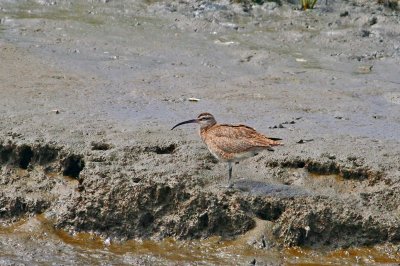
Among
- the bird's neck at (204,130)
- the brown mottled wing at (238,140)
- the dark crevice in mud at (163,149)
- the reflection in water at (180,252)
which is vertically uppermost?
the brown mottled wing at (238,140)

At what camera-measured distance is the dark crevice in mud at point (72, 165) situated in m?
9.69

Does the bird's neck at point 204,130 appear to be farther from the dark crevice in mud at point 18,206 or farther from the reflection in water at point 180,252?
the dark crevice in mud at point 18,206

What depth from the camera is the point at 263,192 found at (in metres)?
9.08

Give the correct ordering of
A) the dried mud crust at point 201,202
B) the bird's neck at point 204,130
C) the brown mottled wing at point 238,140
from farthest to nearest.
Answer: the bird's neck at point 204,130
the brown mottled wing at point 238,140
the dried mud crust at point 201,202

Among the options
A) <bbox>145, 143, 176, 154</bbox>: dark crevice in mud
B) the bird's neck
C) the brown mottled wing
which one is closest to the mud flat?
<bbox>145, 143, 176, 154</bbox>: dark crevice in mud

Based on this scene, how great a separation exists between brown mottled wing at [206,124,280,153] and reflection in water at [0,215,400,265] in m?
0.85

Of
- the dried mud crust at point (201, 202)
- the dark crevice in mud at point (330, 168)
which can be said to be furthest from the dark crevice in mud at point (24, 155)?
the dark crevice in mud at point (330, 168)

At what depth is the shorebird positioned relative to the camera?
918 centimetres

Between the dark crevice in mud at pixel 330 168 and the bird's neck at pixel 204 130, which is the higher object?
the bird's neck at pixel 204 130

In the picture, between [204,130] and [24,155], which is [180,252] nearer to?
[204,130]

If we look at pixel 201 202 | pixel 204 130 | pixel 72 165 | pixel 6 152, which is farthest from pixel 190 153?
pixel 6 152

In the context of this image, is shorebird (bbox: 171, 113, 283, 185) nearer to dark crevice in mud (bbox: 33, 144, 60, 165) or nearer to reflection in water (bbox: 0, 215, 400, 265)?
reflection in water (bbox: 0, 215, 400, 265)

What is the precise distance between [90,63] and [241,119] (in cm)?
311

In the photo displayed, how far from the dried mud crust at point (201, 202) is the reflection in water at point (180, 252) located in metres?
0.08
